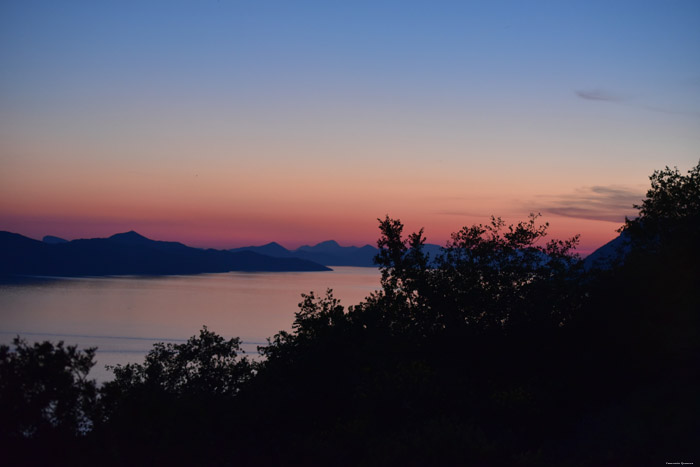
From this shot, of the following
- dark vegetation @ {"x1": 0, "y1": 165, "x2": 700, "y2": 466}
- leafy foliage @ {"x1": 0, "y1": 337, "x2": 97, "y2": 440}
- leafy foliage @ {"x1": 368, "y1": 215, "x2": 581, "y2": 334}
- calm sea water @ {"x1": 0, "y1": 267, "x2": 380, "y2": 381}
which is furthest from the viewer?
calm sea water @ {"x1": 0, "y1": 267, "x2": 380, "y2": 381}

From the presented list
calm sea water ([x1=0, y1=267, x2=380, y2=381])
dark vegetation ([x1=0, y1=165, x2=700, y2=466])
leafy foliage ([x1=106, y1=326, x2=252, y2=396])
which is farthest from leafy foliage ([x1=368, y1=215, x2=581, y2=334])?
calm sea water ([x1=0, y1=267, x2=380, y2=381])

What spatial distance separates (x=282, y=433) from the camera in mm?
17188

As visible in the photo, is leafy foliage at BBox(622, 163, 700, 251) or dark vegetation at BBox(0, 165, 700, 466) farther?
leafy foliage at BBox(622, 163, 700, 251)

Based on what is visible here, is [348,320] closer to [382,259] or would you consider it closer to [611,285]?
[382,259]

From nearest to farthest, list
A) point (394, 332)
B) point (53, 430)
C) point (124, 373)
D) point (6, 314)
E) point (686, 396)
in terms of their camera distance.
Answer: point (53, 430) < point (686, 396) < point (394, 332) < point (124, 373) < point (6, 314)

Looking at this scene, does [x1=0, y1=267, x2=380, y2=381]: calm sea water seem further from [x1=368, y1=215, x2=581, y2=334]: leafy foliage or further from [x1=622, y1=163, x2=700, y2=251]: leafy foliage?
[x1=622, y1=163, x2=700, y2=251]: leafy foliage

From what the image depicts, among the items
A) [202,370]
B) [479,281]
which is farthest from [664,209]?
[202,370]

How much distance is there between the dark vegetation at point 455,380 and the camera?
12.3m

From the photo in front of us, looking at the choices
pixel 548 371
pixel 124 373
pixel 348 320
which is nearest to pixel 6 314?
pixel 124 373

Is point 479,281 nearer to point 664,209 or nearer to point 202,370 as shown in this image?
point 664,209

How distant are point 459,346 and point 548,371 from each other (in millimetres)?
3610

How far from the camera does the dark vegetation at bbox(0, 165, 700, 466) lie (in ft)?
40.4

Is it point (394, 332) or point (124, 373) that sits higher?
point (394, 332)

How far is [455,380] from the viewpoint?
2055 cm
